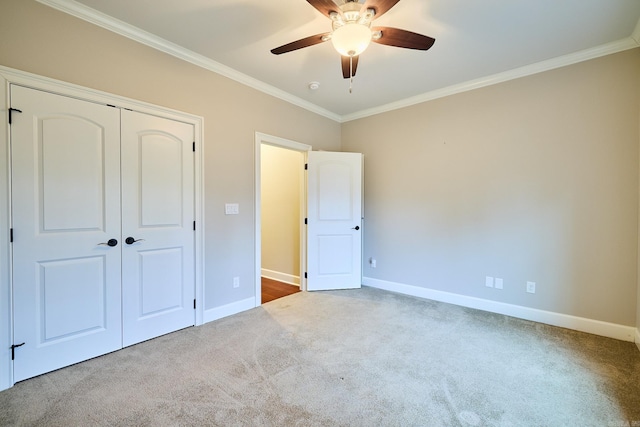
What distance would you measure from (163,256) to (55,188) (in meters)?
0.96

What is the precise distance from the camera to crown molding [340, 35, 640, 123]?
2.48 meters

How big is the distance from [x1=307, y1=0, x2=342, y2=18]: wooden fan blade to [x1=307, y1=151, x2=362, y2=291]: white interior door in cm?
230

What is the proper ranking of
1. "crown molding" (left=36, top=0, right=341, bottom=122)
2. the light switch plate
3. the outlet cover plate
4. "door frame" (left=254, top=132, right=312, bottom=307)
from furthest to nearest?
"door frame" (left=254, top=132, right=312, bottom=307), the outlet cover plate, the light switch plate, "crown molding" (left=36, top=0, right=341, bottom=122)

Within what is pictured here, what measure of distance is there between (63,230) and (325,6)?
2.44 meters

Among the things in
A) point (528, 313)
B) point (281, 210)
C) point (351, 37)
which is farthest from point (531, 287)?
point (281, 210)

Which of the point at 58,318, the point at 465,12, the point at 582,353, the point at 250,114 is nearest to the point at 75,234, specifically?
the point at 58,318

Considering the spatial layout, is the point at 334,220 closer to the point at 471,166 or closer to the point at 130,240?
the point at 471,166

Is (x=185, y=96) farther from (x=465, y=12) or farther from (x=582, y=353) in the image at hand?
(x=582, y=353)

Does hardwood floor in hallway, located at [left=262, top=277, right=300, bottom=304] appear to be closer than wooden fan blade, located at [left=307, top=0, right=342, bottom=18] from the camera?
No

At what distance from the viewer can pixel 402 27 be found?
2.32 meters

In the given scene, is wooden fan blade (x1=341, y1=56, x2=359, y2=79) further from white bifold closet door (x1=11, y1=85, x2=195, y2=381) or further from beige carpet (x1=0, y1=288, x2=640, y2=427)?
beige carpet (x1=0, y1=288, x2=640, y2=427)

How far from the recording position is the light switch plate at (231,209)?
308 centimetres

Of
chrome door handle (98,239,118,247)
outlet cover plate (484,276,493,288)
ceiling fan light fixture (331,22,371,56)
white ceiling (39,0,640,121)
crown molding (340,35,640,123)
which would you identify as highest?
white ceiling (39,0,640,121)

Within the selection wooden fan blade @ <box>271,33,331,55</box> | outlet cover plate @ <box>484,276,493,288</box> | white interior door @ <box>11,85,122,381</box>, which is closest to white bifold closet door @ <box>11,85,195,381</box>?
white interior door @ <box>11,85,122,381</box>
